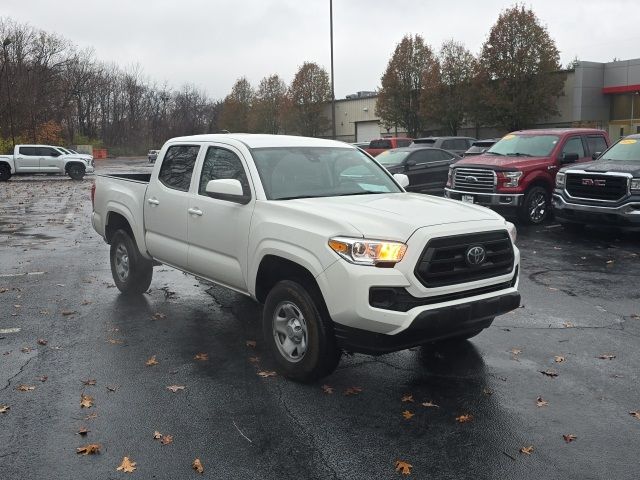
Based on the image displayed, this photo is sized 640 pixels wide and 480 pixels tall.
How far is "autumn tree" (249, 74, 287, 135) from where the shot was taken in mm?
60781

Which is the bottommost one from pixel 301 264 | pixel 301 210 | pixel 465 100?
pixel 301 264

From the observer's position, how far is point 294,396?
15.2 ft

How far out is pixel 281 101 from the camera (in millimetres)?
58562

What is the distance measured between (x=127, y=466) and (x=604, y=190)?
9.73 metres

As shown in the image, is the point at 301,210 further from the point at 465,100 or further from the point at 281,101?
the point at 281,101

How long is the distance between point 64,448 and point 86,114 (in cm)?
8251

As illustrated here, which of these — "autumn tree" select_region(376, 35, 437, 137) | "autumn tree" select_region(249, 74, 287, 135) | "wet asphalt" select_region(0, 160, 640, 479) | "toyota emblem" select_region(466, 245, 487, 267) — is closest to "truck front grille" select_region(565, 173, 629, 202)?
"wet asphalt" select_region(0, 160, 640, 479)

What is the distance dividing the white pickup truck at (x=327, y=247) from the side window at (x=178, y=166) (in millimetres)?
16

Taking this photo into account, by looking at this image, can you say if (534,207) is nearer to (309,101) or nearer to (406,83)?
(406,83)

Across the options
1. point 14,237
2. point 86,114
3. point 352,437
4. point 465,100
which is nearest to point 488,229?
point 352,437

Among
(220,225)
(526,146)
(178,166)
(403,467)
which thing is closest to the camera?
(403,467)

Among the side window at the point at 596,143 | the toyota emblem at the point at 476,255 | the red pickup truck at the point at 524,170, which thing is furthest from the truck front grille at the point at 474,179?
the toyota emblem at the point at 476,255

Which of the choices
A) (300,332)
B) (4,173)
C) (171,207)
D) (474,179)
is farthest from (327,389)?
(4,173)

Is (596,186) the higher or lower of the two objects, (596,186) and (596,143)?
the lower
